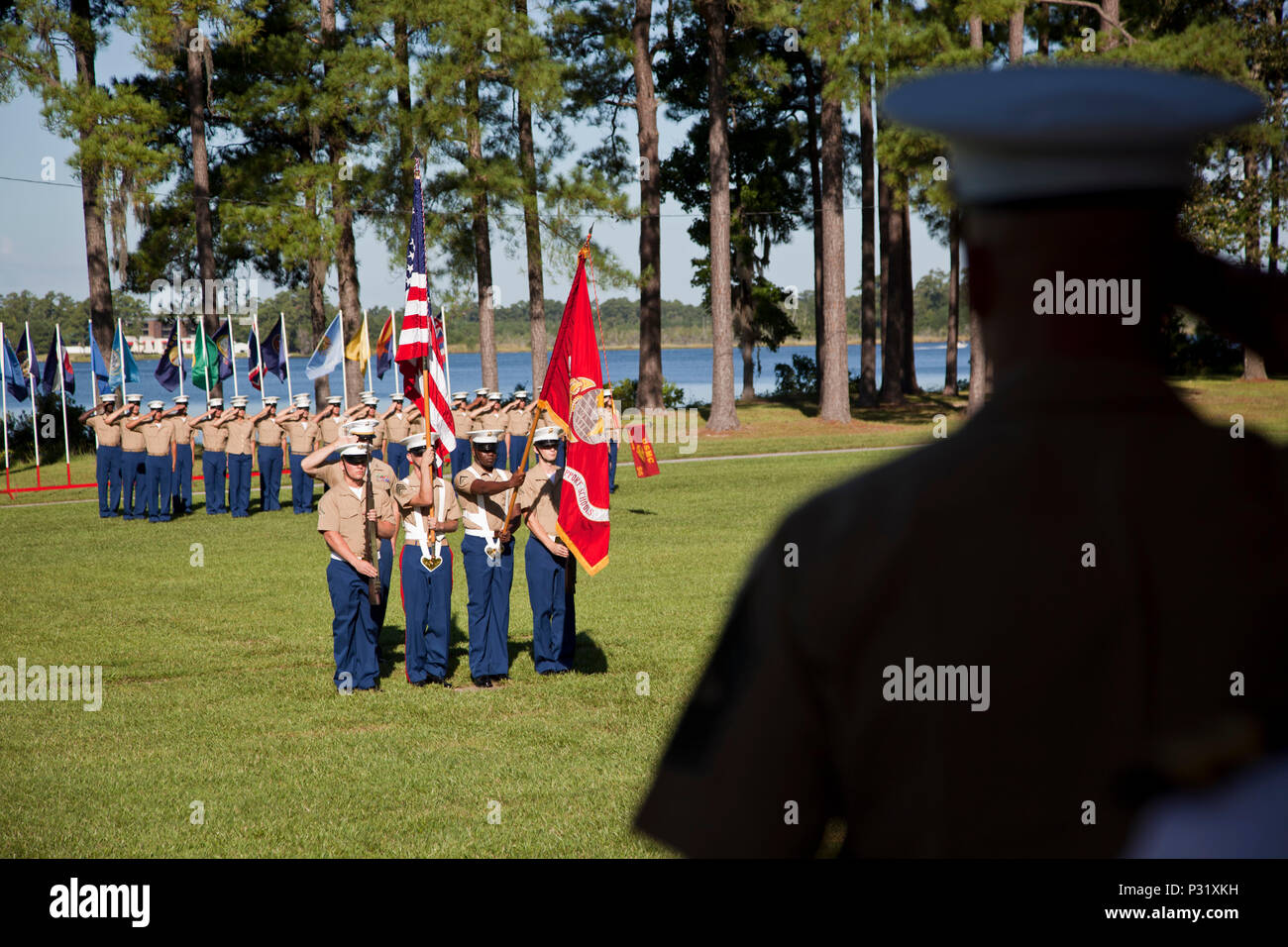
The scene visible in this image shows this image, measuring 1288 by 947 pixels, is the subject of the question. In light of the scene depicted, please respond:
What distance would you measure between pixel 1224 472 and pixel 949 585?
310 millimetres

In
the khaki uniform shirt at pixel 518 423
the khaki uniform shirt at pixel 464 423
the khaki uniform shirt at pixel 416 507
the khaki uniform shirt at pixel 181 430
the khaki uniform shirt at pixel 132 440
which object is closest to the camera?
the khaki uniform shirt at pixel 416 507

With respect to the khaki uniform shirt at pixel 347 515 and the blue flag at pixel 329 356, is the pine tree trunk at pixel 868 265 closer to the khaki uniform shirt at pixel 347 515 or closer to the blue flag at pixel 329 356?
the blue flag at pixel 329 356

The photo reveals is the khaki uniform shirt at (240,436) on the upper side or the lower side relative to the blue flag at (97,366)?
lower

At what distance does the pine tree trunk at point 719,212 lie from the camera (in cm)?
3300

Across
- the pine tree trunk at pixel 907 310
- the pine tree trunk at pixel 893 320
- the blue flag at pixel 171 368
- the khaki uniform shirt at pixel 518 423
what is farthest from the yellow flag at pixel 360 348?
the pine tree trunk at pixel 907 310

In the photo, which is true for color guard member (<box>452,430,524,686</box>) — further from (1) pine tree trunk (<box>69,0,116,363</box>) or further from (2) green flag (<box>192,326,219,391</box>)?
(1) pine tree trunk (<box>69,0,116,363</box>)

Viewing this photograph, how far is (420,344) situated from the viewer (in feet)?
33.4

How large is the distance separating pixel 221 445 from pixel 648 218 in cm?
1786

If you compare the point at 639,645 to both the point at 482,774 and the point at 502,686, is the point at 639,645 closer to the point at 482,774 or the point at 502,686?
the point at 502,686

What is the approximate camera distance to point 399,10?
102 ft

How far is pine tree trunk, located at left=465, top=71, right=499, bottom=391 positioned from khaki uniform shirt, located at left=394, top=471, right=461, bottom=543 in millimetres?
20455

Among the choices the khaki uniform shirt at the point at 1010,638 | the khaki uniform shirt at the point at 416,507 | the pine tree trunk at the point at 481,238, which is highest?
the pine tree trunk at the point at 481,238

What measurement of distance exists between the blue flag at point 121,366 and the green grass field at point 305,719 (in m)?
11.4

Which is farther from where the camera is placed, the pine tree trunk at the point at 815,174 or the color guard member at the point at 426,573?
the pine tree trunk at the point at 815,174
